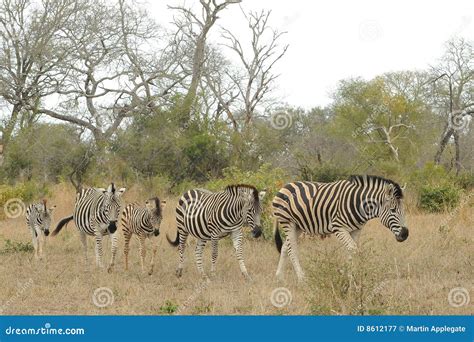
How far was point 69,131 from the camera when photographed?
2902cm

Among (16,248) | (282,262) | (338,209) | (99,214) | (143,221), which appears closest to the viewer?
(338,209)

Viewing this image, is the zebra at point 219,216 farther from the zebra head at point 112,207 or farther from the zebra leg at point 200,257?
the zebra head at point 112,207

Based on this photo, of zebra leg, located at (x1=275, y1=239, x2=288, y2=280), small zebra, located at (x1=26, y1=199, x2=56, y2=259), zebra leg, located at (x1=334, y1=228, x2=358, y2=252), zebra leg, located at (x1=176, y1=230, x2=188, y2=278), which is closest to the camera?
zebra leg, located at (x1=334, y1=228, x2=358, y2=252)

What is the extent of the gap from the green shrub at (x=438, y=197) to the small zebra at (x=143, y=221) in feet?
26.5

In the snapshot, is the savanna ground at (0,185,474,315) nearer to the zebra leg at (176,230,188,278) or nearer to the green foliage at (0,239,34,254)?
the green foliage at (0,239,34,254)

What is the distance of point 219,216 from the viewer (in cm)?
997

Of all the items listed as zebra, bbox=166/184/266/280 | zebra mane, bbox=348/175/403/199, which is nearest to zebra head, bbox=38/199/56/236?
zebra, bbox=166/184/266/280

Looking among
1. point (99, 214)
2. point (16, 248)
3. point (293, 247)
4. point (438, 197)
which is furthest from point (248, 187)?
point (438, 197)

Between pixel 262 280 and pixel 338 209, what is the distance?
1503 millimetres

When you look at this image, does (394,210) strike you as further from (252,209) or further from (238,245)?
(238,245)

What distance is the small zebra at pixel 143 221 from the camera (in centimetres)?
1063

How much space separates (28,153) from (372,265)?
17.6 meters

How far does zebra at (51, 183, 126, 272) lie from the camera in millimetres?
10680

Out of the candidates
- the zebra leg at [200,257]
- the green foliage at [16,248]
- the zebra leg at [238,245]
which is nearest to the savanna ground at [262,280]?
the green foliage at [16,248]
